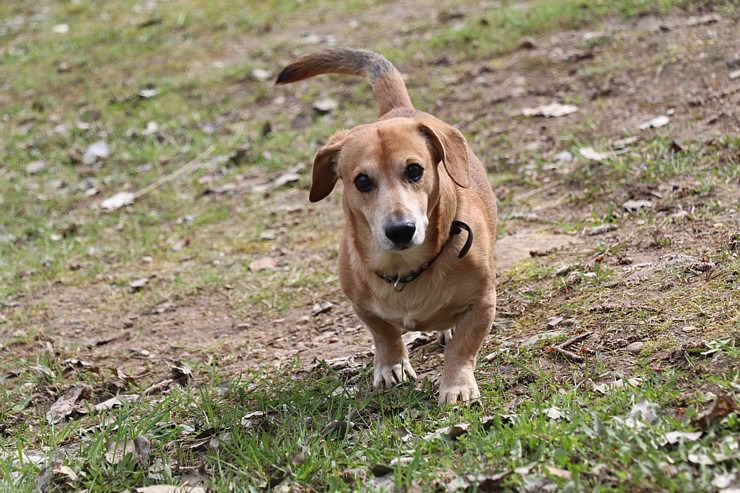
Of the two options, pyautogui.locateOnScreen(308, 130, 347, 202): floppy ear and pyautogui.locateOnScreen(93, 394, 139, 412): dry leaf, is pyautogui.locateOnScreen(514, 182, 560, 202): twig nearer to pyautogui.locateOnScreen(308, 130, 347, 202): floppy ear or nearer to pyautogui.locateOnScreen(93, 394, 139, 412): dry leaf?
pyautogui.locateOnScreen(308, 130, 347, 202): floppy ear

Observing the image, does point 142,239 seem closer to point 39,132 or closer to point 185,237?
point 185,237

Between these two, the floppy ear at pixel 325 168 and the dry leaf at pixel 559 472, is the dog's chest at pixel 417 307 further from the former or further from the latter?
the dry leaf at pixel 559 472

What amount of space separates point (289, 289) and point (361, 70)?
121 cm

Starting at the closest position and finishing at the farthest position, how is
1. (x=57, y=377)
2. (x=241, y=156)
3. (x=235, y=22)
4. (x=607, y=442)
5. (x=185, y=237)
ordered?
1. (x=607, y=442)
2. (x=57, y=377)
3. (x=185, y=237)
4. (x=241, y=156)
5. (x=235, y=22)

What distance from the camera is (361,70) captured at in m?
4.67

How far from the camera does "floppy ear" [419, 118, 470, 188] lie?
351cm

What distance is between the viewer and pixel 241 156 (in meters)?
6.91

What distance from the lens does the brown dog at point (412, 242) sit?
3.39 m

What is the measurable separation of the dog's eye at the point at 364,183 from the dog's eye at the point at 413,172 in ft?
0.46

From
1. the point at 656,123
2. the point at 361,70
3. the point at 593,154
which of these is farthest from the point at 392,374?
the point at 656,123

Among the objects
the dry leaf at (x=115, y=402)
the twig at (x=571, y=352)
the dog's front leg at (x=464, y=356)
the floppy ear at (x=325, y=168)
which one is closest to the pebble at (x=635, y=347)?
the twig at (x=571, y=352)

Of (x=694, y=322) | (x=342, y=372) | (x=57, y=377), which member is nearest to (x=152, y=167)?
(x=57, y=377)

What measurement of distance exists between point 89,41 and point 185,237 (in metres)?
4.60

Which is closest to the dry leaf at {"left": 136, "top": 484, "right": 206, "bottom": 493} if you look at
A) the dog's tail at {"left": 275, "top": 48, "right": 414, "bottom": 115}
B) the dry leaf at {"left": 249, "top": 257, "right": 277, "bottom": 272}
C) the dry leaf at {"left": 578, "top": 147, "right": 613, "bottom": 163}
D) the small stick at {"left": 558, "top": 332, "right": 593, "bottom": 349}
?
the small stick at {"left": 558, "top": 332, "right": 593, "bottom": 349}
